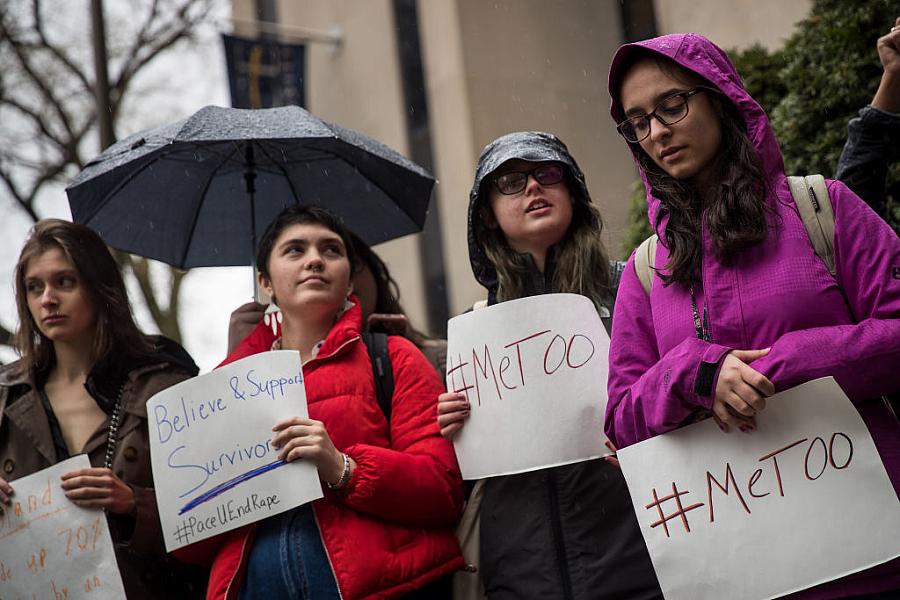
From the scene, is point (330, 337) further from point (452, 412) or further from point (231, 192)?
point (231, 192)

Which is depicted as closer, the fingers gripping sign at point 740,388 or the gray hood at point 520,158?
the fingers gripping sign at point 740,388

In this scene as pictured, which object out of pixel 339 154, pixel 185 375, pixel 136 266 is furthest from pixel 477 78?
pixel 185 375

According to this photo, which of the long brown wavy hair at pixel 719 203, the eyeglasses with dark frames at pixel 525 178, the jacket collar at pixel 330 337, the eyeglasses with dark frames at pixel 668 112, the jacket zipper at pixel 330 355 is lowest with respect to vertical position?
the jacket zipper at pixel 330 355

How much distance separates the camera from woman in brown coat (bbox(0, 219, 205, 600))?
3458 mm

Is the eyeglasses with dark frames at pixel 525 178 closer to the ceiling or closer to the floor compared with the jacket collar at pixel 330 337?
closer to the ceiling

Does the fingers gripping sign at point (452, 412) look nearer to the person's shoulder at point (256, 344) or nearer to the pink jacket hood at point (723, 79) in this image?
the person's shoulder at point (256, 344)

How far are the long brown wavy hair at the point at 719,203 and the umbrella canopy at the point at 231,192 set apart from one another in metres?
1.69

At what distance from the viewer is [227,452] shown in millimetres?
3105

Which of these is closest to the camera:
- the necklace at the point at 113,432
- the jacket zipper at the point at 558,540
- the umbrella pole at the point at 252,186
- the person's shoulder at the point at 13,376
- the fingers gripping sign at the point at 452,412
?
the jacket zipper at the point at 558,540

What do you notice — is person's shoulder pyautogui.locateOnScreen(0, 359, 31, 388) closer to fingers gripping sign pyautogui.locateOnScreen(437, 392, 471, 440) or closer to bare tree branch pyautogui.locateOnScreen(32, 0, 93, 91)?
fingers gripping sign pyautogui.locateOnScreen(437, 392, 471, 440)

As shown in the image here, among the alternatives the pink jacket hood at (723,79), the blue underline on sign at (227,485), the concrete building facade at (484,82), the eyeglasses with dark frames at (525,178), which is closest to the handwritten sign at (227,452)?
the blue underline on sign at (227,485)

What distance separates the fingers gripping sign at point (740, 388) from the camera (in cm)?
215

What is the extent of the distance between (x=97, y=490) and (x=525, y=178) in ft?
5.48

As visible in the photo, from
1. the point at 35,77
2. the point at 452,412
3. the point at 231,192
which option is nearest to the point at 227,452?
the point at 452,412
